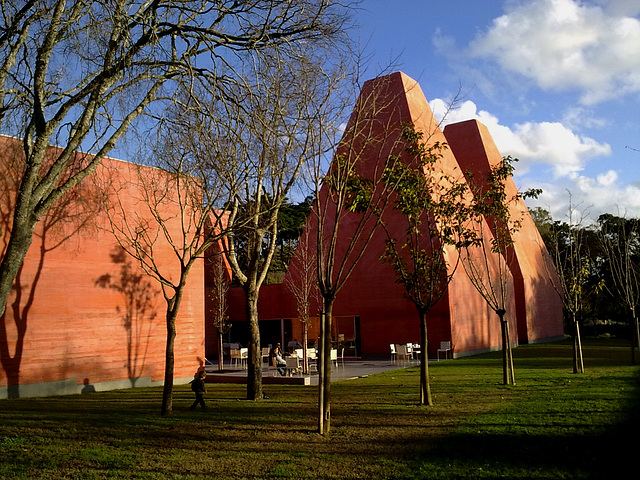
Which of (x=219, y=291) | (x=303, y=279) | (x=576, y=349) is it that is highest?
(x=303, y=279)

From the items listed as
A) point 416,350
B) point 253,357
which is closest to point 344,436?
A: point 253,357

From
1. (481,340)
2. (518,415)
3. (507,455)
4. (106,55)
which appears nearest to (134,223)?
(106,55)

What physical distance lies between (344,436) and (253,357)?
5.21 m

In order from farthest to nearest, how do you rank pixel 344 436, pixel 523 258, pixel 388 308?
pixel 523 258 < pixel 388 308 < pixel 344 436

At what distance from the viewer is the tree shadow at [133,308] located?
17.4 m

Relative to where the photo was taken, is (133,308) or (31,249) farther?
(133,308)

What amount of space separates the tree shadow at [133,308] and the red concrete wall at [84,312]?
0.10 ft

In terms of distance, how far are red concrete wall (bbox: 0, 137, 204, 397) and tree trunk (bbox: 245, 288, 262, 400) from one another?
16.6ft

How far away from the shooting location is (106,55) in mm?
8156

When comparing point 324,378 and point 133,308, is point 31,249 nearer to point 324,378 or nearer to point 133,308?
point 133,308

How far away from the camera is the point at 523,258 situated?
124 ft

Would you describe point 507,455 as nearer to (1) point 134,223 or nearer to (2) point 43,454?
(2) point 43,454

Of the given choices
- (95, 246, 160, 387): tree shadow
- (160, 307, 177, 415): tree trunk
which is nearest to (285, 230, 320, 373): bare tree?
(95, 246, 160, 387): tree shadow

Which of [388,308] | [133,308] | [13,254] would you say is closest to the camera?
[13,254]
